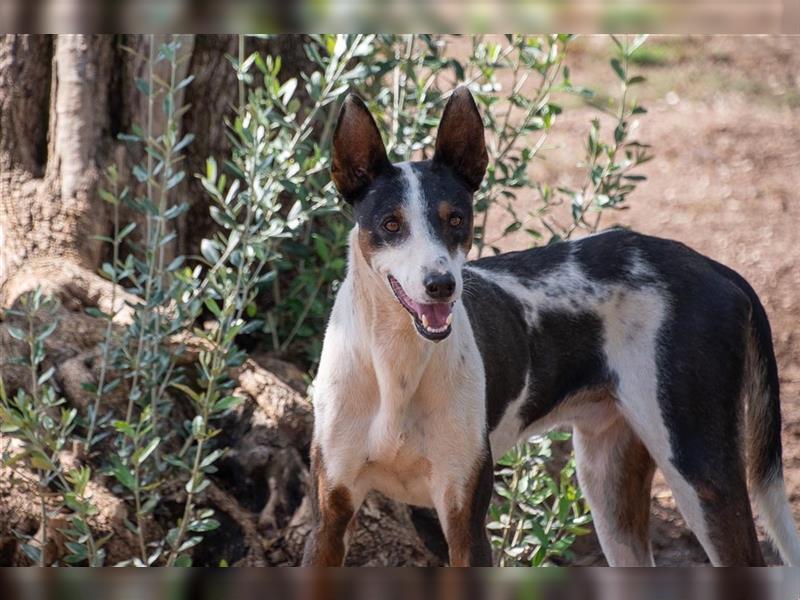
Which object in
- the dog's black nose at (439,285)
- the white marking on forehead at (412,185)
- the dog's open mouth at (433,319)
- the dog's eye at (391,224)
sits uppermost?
the white marking on forehead at (412,185)

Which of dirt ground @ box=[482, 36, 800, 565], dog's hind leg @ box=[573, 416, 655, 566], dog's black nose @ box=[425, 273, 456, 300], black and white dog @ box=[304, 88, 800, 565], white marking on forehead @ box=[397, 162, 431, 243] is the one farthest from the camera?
dirt ground @ box=[482, 36, 800, 565]

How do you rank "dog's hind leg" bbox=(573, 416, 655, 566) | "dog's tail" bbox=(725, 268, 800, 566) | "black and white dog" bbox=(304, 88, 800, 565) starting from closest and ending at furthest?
"black and white dog" bbox=(304, 88, 800, 565) → "dog's tail" bbox=(725, 268, 800, 566) → "dog's hind leg" bbox=(573, 416, 655, 566)

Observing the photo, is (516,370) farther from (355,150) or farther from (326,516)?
(355,150)

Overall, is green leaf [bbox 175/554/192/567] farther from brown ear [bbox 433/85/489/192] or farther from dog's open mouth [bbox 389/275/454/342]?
brown ear [bbox 433/85/489/192]

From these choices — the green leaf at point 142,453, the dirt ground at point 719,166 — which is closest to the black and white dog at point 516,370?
the green leaf at point 142,453

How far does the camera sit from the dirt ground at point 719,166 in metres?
6.90

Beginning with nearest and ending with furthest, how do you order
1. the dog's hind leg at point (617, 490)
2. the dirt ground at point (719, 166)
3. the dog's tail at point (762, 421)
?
the dog's tail at point (762, 421), the dog's hind leg at point (617, 490), the dirt ground at point (719, 166)

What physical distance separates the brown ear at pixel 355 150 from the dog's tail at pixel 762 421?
4.94 feet

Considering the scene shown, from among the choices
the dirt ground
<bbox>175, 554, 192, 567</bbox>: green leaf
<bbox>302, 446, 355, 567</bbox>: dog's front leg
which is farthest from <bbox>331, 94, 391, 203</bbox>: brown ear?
the dirt ground

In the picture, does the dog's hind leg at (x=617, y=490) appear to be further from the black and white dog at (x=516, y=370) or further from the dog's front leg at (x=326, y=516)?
the dog's front leg at (x=326, y=516)

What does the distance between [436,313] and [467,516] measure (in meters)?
0.72

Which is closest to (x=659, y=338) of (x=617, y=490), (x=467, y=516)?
(x=617, y=490)

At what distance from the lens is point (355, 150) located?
13.5 feet

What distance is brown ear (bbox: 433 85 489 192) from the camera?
4145mm
